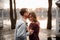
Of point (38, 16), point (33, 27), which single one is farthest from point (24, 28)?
point (38, 16)

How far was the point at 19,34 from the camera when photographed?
2.78 meters

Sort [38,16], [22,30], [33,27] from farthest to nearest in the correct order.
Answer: [38,16] → [33,27] → [22,30]

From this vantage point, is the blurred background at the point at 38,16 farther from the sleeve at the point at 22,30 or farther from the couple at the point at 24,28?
the sleeve at the point at 22,30

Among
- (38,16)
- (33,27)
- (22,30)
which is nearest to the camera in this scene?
(22,30)

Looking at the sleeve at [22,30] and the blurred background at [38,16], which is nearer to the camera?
the sleeve at [22,30]

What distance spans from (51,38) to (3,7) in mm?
1460

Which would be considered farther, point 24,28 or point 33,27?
point 33,27

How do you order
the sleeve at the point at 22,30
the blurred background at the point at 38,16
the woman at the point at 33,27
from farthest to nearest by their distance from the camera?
the blurred background at the point at 38,16 < the woman at the point at 33,27 < the sleeve at the point at 22,30

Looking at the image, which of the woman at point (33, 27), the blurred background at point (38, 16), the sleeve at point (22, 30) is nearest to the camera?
the sleeve at point (22, 30)

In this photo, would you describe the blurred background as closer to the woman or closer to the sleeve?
the woman

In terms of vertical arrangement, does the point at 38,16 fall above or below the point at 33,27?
above

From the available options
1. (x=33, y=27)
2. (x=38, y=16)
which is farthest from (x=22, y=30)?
(x=38, y=16)

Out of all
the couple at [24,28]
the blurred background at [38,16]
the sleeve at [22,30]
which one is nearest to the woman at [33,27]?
the couple at [24,28]

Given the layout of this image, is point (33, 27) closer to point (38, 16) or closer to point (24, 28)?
point (24, 28)
